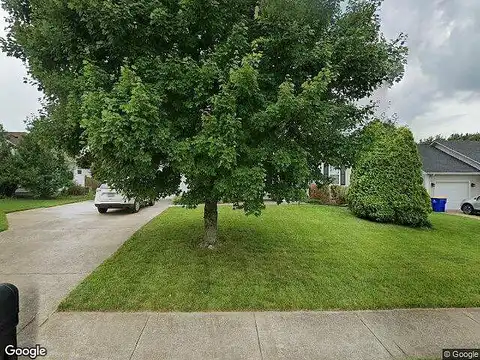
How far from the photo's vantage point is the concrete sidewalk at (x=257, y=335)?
11.1 feet

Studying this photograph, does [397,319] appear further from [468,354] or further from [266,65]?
[266,65]

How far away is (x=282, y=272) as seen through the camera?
5727 millimetres

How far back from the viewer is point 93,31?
506cm

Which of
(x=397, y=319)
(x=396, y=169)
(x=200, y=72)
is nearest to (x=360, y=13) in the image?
(x=200, y=72)

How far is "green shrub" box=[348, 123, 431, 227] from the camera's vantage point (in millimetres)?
10594

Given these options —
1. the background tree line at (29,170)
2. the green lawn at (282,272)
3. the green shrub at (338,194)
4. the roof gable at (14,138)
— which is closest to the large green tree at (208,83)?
the green lawn at (282,272)

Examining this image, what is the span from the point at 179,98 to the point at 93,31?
155 cm

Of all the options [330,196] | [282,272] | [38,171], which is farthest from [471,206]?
[38,171]

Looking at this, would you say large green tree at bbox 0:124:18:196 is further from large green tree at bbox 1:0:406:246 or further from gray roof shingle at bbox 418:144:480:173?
gray roof shingle at bbox 418:144:480:173

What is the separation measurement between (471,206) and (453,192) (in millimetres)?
3301

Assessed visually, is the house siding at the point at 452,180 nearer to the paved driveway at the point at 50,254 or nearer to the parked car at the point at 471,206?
the parked car at the point at 471,206

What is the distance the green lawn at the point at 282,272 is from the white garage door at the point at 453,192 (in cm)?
1377

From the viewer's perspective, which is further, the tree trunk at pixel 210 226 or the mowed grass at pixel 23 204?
the mowed grass at pixel 23 204

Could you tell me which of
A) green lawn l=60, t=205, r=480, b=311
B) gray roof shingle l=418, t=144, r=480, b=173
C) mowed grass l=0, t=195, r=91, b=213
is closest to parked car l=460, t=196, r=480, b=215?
gray roof shingle l=418, t=144, r=480, b=173
